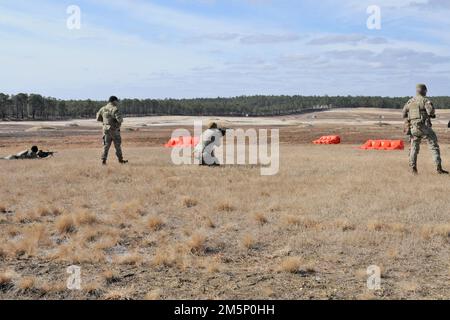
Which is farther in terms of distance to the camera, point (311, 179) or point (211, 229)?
point (311, 179)

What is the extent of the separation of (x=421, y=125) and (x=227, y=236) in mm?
9233

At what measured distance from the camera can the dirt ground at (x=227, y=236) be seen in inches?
268

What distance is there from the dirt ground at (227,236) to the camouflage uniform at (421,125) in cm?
71

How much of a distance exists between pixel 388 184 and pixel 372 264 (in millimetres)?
6863

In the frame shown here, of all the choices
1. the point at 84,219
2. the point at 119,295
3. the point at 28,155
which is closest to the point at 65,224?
the point at 84,219

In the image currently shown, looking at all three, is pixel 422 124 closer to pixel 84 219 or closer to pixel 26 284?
pixel 84 219

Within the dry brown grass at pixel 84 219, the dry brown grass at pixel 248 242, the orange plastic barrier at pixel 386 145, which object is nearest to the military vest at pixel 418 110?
the dry brown grass at pixel 248 242

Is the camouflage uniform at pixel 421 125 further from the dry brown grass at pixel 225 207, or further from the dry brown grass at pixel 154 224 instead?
the dry brown grass at pixel 154 224

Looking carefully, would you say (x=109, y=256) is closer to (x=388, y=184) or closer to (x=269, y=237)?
(x=269, y=237)

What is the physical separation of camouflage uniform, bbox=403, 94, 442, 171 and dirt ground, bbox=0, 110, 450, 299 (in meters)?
0.71

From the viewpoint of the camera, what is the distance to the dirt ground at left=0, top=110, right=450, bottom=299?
22.3 feet

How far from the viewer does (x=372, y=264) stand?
7621 millimetres
